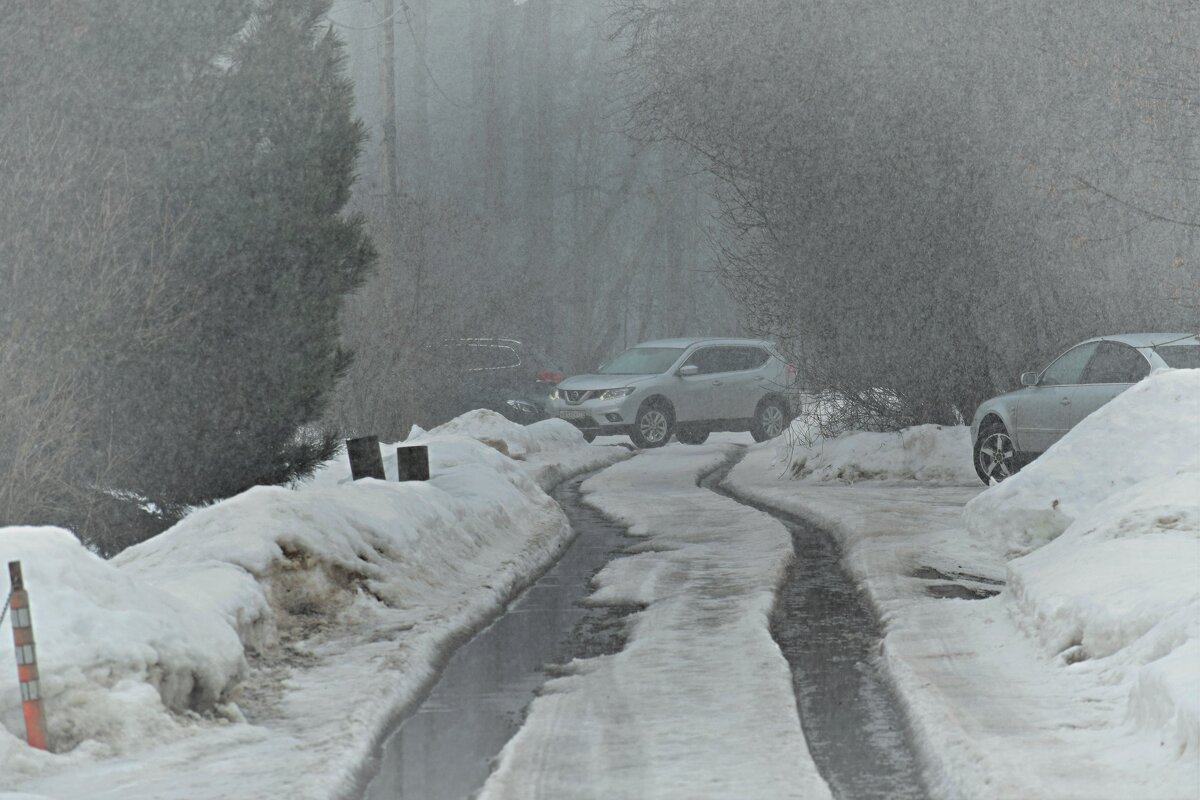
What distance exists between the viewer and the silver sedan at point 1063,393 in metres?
14.4

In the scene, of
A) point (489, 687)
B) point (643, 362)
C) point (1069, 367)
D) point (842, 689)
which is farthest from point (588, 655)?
point (643, 362)

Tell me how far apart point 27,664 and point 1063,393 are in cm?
1193

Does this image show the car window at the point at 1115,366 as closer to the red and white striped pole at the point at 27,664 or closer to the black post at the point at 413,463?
the black post at the point at 413,463

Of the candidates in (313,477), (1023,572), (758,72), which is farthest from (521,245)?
(1023,572)

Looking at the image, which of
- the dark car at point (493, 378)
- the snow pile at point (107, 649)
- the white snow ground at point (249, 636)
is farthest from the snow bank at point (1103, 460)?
the dark car at point (493, 378)

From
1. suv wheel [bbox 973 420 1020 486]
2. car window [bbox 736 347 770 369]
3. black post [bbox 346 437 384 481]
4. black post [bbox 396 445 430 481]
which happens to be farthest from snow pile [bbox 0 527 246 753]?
car window [bbox 736 347 770 369]

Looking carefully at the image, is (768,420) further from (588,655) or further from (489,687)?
(489,687)

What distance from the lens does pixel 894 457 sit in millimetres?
18906

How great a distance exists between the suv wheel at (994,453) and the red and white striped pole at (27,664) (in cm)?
1233

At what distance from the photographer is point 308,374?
43.4 feet

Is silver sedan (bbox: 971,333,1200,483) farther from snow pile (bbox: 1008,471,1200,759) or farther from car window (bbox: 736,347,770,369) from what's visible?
car window (bbox: 736,347,770,369)

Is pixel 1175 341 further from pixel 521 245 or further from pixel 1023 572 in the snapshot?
pixel 521 245

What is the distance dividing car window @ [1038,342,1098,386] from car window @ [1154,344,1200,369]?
936 mm

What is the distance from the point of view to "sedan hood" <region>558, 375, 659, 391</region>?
2542 centimetres
